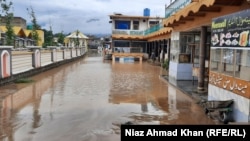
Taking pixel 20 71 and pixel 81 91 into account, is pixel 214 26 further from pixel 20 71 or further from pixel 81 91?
pixel 20 71

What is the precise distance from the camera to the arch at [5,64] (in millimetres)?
13345

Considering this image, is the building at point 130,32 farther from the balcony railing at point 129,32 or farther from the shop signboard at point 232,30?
the shop signboard at point 232,30

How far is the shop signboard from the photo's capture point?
279 inches

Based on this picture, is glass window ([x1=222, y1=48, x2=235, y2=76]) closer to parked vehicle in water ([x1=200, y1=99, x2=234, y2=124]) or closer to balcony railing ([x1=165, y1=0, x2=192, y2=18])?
parked vehicle in water ([x1=200, y1=99, x2=234, y2=124])

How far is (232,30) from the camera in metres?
7.84

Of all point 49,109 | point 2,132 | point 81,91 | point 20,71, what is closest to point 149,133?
point 2,132

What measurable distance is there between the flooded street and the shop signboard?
6.99 feet

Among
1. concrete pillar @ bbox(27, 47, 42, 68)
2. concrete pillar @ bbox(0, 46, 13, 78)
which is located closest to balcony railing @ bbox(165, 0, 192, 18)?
concrete pillar @ bbox(0, 46, 13, 78)

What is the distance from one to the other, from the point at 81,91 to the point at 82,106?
3.15m

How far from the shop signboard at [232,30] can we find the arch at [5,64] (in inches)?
358

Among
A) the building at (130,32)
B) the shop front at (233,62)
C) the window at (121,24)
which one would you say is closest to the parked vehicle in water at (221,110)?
the shop front at (233,62)

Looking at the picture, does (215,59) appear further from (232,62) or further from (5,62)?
(5,62)

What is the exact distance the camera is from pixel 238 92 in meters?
7.52

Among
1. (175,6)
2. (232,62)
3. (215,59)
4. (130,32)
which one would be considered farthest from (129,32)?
(232,62)
